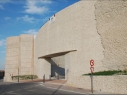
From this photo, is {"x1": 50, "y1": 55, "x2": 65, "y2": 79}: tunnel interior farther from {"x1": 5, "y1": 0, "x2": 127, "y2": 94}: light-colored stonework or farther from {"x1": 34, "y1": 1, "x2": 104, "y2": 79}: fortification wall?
{"x1": 34, "y1": 1, "x2": 104, "y2": 79}: fortification wall

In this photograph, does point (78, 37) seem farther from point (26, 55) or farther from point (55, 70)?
point (55, 70)

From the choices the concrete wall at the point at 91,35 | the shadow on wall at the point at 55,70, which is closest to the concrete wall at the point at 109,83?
the concrete wall at the point at 91,35

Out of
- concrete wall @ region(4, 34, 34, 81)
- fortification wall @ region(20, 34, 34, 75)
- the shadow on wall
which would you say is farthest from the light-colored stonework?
the shadow on wall

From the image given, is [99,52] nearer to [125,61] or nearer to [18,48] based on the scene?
[125,61]

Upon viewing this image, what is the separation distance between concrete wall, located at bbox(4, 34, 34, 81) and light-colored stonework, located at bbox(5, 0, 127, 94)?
35.9 feet

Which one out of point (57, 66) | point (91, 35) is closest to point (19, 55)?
point (57, 66)

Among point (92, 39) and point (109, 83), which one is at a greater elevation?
point (92, 39)

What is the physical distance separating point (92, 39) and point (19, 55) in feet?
86.6

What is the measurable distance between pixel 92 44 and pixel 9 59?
1160 inches

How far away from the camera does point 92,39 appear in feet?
77.7

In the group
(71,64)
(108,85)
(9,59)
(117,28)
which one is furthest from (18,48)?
(108,85)

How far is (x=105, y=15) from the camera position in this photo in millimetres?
22391

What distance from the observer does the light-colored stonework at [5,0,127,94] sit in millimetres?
19969

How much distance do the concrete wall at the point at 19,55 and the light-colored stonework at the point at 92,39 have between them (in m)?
10.9
